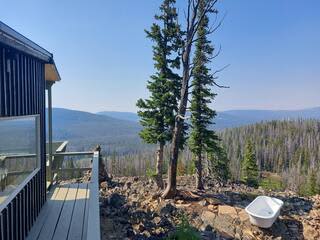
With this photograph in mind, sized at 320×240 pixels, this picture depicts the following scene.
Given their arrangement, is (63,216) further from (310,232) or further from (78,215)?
(310,232)

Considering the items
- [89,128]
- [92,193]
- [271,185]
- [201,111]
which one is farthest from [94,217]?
[89,128]

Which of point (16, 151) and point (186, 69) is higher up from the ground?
point (186, 69)

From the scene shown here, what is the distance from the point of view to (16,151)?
4.58m

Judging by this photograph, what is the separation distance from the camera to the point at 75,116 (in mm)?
177250

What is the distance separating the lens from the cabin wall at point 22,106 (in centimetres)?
387

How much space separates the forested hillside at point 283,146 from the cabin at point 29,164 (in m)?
46.4

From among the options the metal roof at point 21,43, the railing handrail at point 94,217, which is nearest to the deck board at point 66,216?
the railing handrail at point 94,217

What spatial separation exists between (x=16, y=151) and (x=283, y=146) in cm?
7247

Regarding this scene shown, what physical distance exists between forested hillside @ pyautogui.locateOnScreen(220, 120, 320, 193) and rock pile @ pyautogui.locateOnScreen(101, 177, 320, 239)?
4040 centimetres

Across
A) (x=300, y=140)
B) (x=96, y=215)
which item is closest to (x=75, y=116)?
(x=300, y=140)

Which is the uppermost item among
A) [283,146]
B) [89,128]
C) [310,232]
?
[310,232]

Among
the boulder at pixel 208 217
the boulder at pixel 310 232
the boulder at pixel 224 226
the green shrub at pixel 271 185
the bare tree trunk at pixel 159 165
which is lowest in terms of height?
the green shrub at pixel 271 185

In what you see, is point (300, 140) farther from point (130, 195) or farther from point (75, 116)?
point (75, 116)

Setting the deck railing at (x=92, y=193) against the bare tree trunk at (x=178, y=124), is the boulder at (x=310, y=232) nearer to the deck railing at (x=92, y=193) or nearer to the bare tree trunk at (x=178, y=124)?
the bare tree trunk at (x=178, y=124)
